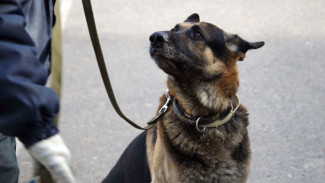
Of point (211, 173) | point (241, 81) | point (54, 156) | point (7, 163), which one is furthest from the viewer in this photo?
point (241, 81)

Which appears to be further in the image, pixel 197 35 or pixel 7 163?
pixel 197 35

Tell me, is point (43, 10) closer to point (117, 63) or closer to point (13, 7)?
point (13, 7)

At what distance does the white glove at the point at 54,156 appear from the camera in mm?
1823

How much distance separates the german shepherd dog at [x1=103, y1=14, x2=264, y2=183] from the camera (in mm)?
2973

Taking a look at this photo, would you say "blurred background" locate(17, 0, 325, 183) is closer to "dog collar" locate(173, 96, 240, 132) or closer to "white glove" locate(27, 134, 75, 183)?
"dog collar" locate(173, 96, 240, 132)

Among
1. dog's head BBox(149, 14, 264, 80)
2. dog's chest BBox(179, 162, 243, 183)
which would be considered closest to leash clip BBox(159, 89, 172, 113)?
dog's head BBox(149, 14, 264, 80)

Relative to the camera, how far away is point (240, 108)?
320 centimetres

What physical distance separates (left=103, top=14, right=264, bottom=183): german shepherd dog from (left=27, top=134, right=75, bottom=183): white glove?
3.74 feet

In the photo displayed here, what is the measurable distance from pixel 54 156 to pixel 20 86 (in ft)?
0.94

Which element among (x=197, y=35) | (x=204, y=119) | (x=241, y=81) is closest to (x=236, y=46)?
(x=197, y=35)

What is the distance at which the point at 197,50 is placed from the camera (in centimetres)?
304

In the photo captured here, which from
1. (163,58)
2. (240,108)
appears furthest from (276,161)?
(163,58)

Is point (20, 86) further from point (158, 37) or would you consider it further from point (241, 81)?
point (241, 81)

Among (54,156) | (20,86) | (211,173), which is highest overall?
(20,86)
